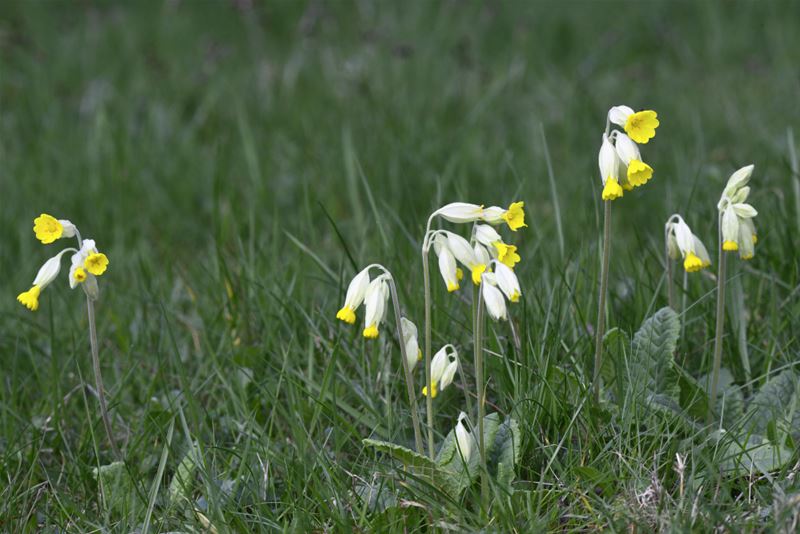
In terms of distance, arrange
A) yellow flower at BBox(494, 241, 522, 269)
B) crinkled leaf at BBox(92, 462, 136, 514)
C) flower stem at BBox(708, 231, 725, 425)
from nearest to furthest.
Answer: yellow flower at BBox(494, 241, 522, 269) → flower stem at BBox(708, 231, 725, 425) → crinkled leaf at BBox(92, 462, 136, 514)

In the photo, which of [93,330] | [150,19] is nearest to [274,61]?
[150,19]

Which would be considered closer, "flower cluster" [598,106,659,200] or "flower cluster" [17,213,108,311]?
"flower cluster" [598,106,659,200]

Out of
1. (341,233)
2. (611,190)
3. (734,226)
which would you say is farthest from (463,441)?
(341,233)

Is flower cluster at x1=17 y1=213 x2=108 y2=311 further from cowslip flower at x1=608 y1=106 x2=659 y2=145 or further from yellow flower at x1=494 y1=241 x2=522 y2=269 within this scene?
cowslip flower at x1=608 y1=106 x2=659 y2=145

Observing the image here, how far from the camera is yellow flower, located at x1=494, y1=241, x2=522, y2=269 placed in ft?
6.81

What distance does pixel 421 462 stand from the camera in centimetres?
223

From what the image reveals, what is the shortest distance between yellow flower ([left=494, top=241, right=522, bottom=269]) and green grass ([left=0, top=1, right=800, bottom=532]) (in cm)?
37

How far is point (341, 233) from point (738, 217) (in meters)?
2.27

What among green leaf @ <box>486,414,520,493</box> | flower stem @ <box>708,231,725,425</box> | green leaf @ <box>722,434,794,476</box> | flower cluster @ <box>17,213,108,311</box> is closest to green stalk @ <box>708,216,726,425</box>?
flower stem @ <box>708,231,725,425</box>

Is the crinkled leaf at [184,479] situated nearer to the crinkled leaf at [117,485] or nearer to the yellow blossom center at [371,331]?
the crinkled leaf at [117,485]

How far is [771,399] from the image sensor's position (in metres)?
2.47

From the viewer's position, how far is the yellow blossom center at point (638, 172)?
2137 millimetres

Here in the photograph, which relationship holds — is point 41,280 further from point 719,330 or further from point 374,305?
point 719,330

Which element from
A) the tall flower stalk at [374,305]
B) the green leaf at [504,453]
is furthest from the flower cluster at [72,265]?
the green leaf at [504,453]
